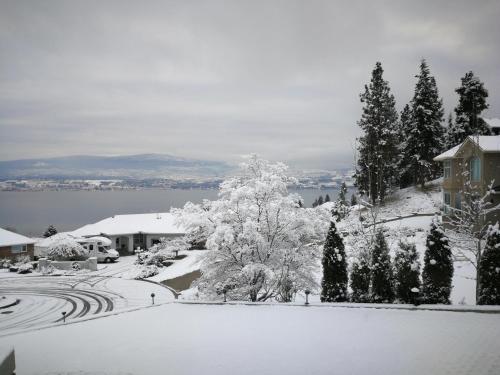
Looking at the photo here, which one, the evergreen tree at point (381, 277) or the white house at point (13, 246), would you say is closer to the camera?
the evergreen tree at point (381, 277)

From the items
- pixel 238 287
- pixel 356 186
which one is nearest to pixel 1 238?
pixel 238 287

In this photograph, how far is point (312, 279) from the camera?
15.5 metres

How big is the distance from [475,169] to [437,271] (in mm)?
16104

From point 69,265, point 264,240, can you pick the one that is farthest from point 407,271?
point 69,265

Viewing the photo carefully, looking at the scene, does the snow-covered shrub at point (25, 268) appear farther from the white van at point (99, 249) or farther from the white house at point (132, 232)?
the white house at point (132, 232)

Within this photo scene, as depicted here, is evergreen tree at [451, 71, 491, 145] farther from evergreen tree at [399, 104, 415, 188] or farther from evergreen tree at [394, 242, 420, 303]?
evergreen tree at [394, 242, 420, 303]

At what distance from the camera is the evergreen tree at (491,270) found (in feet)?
38.9

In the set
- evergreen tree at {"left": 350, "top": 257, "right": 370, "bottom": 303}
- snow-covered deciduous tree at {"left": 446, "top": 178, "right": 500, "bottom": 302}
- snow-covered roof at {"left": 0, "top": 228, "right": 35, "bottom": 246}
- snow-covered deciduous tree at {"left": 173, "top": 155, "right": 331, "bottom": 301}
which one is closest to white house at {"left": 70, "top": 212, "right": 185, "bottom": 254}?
snow-covered roof at {"left": 0, "top": 228, "right": 35, "bottom": 246}

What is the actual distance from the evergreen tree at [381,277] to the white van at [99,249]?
3441cm

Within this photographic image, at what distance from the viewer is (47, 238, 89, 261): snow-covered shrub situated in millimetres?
36312

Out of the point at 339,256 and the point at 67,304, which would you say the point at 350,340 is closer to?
the point at 339,256

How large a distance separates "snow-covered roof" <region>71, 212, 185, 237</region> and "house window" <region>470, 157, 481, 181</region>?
33.5m

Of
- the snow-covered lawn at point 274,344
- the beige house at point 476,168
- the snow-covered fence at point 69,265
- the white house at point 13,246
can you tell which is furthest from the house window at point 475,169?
the white house at point 13,246

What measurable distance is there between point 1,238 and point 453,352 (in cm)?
4855
